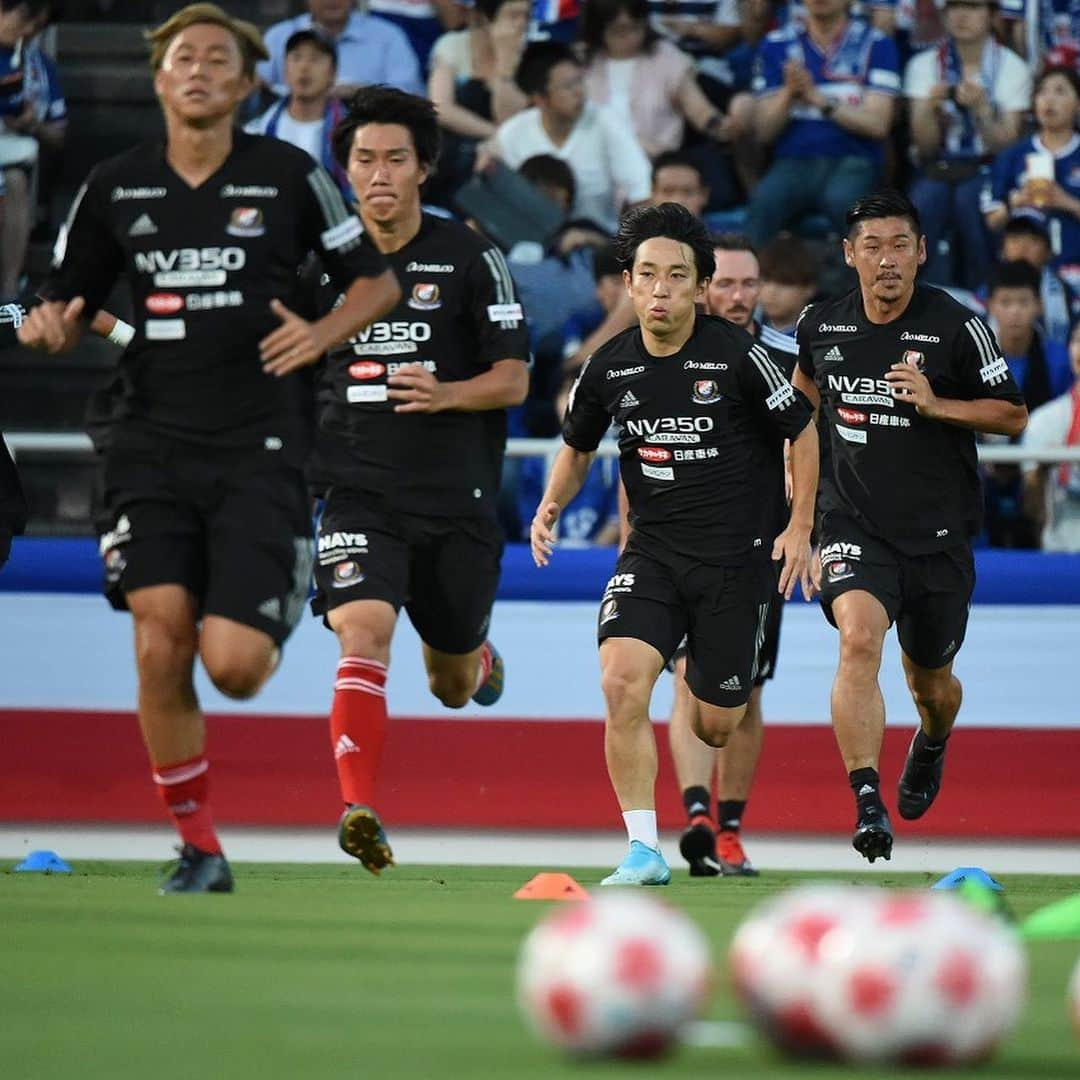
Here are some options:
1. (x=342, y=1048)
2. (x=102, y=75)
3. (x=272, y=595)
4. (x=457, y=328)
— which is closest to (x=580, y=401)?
(x=457, y=328)

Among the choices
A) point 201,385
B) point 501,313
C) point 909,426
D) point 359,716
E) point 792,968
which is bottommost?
point 359,716

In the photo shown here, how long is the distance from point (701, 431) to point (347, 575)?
4.85 feet

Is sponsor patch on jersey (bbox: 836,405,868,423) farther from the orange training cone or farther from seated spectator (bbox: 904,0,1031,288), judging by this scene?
seated spectator (bbox: 904,0,1031,288)

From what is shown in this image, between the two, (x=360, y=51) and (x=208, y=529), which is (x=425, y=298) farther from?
(x=360, y=51)

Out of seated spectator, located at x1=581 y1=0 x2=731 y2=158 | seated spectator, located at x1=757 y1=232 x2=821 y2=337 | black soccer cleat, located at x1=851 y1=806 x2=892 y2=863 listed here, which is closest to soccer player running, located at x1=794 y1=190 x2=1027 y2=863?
black soccer cleat, located at x1=851 y1=806 x2=892 y2=863

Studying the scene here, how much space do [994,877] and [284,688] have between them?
3.63 meters

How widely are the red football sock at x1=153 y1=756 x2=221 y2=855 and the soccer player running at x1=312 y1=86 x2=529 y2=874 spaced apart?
1.26 meters

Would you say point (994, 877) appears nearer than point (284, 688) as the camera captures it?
Yes

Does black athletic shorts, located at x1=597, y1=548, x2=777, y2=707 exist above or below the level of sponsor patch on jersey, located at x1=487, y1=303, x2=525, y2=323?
below

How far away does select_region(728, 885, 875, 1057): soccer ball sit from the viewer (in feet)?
10.9

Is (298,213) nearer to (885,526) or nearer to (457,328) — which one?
(457,328)

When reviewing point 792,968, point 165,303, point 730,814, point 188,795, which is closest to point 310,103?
point 730,814

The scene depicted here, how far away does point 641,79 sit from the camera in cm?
1442

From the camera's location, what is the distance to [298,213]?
22.5ft
